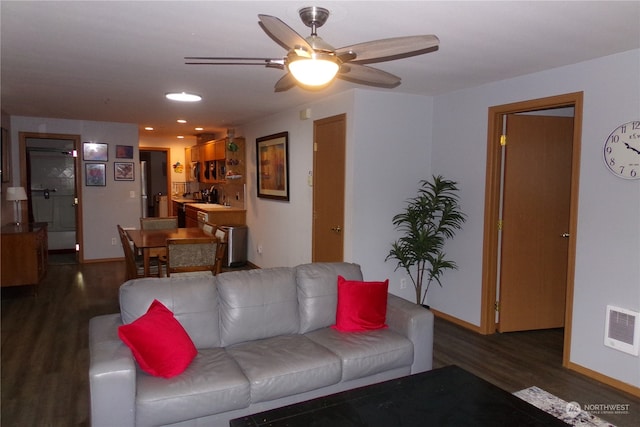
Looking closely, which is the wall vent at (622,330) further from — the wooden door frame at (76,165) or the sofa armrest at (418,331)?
the wooden door frame at (76,165)

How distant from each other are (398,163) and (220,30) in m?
2.59

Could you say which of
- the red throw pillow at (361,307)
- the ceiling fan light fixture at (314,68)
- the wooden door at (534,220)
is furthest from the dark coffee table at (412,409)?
the wooden door at (534,220)

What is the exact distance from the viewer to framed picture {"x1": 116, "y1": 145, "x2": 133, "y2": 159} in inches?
294

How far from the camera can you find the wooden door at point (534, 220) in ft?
→ 13.9

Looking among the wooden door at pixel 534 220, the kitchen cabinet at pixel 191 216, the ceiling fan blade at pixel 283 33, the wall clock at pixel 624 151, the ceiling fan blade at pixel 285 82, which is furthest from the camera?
the kitchen cabinet at pixel 191 216

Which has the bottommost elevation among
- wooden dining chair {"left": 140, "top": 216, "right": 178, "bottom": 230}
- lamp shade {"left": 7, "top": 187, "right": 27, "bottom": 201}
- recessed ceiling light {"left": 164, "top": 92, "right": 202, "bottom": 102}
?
wooden dining chair {"left": 140, "top": 216, "right": 178, "bottom": 230}

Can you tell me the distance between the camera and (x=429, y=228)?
4.59 metres

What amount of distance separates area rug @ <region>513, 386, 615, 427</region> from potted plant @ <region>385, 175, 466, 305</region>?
5.34 feet

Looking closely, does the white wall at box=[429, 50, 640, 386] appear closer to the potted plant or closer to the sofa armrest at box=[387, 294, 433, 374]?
the potted plant

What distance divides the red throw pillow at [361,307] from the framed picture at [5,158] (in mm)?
5206

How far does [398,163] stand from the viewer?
471cm

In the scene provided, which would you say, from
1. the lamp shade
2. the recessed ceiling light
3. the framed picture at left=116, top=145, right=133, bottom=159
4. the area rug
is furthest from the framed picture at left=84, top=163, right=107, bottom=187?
the area rug

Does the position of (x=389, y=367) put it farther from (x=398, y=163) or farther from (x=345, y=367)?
(x=398, y=163)

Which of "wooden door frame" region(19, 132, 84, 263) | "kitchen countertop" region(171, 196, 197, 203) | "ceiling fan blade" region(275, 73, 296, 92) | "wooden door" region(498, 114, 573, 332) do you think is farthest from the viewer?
"kitchen countertop" region(171, 196, 197, 203)
